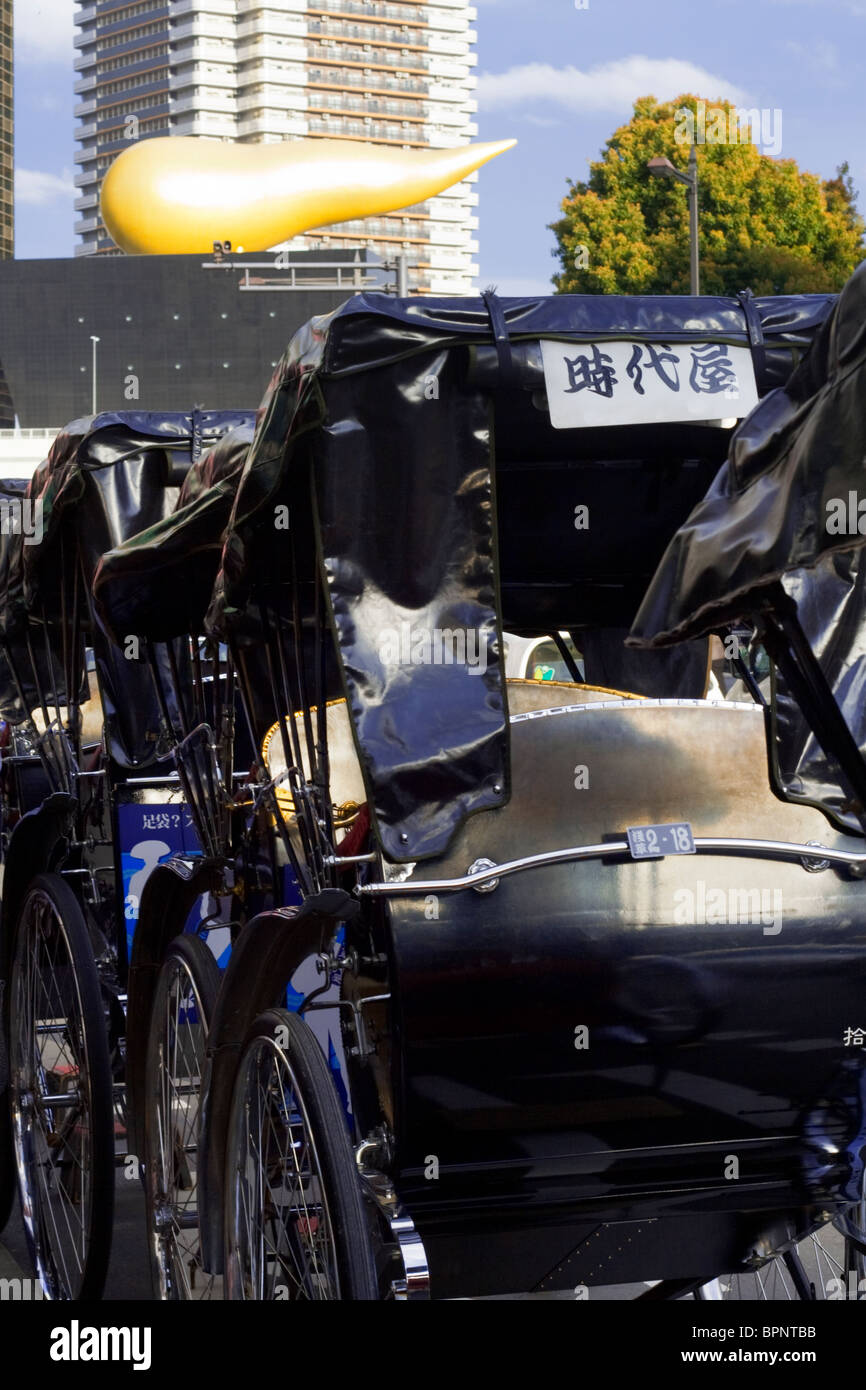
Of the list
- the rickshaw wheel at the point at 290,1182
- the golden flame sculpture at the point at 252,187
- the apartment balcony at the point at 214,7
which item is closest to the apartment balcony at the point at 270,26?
the apartment balcony at the point at 214,7

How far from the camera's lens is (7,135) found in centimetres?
9406

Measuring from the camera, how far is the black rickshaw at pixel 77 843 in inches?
171

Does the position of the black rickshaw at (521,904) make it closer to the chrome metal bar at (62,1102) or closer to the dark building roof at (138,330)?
the chrome metal bar at (62,1102)

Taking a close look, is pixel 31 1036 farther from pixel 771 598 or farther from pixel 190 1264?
pixel 771 598

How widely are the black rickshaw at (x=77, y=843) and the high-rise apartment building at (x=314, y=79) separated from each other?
106444 mm

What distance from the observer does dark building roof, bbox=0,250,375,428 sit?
42281mm

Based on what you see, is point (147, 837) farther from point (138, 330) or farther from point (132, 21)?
point (132, 21)

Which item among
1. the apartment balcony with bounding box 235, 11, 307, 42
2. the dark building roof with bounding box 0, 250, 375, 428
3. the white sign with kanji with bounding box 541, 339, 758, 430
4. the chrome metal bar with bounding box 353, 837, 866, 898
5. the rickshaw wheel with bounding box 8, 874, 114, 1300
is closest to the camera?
the chrome metal bar with bounding box 353, 837, 866, 898

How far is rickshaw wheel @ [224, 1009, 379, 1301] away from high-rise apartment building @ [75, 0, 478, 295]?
109 m

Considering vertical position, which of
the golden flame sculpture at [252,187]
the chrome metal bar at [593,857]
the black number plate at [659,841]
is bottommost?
the chrome metal bar at [593,857]

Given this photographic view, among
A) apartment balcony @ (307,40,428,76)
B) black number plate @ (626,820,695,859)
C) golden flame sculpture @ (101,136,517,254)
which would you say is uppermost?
apartment balcony @ (307,40,428,76)

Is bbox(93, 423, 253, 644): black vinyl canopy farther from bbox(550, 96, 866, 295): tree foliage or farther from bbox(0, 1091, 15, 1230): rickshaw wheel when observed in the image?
bbox(550, 96, 866, 295): tree foliage

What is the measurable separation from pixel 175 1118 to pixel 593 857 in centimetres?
153

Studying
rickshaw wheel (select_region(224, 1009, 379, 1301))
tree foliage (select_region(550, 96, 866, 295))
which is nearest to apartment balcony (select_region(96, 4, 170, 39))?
tree foliage (select_region(550, 96, 866, 295))
